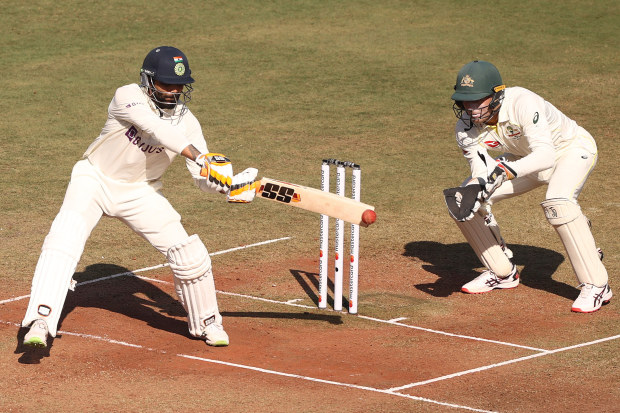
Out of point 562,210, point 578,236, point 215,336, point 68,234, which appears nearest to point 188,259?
point 215,336

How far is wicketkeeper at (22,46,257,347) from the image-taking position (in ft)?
27.3

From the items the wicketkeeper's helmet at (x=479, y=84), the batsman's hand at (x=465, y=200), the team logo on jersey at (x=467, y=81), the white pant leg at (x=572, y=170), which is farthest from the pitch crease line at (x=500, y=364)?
the team logo on jersey at (x=467, y=81)

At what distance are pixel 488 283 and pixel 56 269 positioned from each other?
4.49 metres

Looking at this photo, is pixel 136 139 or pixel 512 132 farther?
pixel 512 132

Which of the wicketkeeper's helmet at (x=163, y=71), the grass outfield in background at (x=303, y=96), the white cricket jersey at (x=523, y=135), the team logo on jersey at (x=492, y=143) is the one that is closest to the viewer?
the wicketkeeper's helmet at (x=163, y=71)

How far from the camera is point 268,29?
21.8 m

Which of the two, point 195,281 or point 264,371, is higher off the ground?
point 195,281

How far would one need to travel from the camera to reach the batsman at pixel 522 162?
9.41 metres

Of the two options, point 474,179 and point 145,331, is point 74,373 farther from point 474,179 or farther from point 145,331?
point 474,179

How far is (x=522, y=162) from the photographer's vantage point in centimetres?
941

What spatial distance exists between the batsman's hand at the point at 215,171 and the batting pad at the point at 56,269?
3.59 feet

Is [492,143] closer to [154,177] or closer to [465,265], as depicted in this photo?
[465,265]

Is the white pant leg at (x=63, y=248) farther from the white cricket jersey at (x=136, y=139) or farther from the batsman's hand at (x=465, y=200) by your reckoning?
the batsman's hand at (x=465, y=200)

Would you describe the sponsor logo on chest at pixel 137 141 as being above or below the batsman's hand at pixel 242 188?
above
